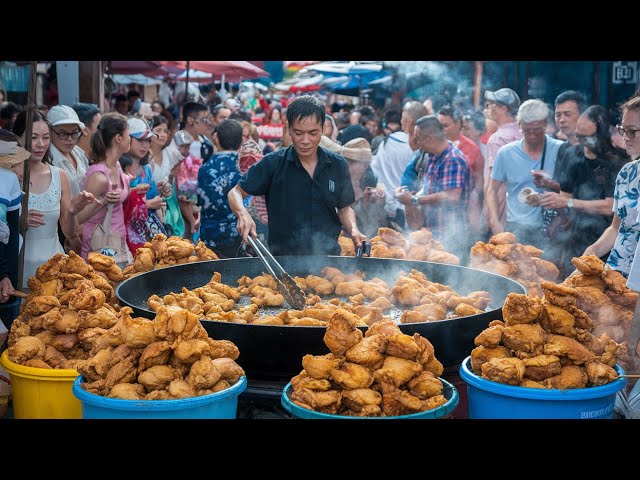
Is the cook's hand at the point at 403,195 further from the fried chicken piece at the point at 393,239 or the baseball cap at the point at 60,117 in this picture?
the baseball cap at the point at 60,117

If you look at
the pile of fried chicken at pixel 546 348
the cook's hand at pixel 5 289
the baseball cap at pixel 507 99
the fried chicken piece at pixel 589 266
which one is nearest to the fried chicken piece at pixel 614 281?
the fried chicken piece at pixel 589 266

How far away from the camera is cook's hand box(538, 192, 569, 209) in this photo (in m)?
5.90

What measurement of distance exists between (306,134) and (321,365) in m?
2.40

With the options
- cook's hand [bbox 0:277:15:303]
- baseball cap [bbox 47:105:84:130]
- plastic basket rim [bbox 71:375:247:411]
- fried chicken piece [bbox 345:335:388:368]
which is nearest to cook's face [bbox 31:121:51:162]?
baseball cap [bbox 47:105:84:130]

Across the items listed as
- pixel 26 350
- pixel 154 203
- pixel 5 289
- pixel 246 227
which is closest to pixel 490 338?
pixel 246 227

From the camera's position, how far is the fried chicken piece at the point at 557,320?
2.97 m

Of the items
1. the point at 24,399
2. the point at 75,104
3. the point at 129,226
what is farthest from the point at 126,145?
the point at 24,399

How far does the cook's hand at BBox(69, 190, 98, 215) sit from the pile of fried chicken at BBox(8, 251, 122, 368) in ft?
4.55

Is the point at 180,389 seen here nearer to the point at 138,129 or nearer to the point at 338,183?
the point at 338,183

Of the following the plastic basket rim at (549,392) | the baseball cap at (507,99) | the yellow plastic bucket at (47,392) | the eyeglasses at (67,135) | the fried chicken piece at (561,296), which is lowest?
the yellow plastic bucket at (47,392)

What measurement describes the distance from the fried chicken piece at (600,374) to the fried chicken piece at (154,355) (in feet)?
5.73

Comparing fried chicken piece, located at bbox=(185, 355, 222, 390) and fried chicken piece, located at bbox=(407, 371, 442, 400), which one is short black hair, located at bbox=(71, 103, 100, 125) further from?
fried chicken piece, located at bbox=(407, 371, 442, 400)
